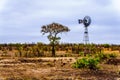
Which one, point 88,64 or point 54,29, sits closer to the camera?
point 88,64

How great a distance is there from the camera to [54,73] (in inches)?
1049

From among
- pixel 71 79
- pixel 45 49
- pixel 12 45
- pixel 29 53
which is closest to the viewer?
pixel 71 79

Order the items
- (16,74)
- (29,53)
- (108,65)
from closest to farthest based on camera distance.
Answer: (16,74) → (108,65) → (29,53)

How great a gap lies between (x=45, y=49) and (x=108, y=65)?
19959 mm

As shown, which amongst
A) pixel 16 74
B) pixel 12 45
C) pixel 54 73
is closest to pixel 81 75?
pixel 54 73

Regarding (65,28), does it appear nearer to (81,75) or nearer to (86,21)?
(86,21)

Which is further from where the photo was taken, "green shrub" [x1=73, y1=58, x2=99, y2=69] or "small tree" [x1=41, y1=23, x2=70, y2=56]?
"small tree" [x1=41, y1=23, x2=70, y2=56]

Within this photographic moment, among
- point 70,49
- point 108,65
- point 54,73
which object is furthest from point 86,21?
point 54,73

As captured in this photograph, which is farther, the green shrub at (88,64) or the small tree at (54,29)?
the small tree at (54,29)

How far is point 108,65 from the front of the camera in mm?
33844

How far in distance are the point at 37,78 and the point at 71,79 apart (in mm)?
1666

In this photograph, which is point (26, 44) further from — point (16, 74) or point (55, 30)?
point (16, 74)

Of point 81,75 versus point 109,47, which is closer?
point 81,75

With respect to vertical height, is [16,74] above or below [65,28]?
below
